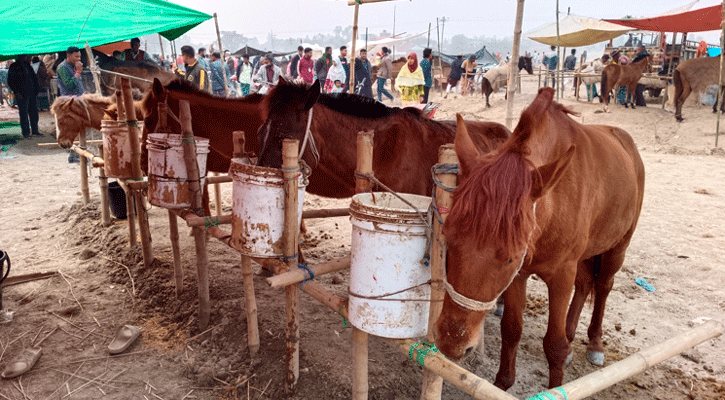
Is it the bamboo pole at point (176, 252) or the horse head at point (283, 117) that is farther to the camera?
the bamboo pole at point (176, 252)

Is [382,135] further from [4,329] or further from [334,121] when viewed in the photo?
[4,329]

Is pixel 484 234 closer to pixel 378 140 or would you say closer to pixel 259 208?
pixel 259 208

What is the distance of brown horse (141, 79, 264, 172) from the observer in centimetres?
440

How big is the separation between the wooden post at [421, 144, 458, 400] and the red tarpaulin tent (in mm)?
14357

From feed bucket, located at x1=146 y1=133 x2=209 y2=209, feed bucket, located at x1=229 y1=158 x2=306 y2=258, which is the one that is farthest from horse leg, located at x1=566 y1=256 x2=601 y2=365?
feed bucket, located at x1=146 y1=133 x2=209 y2=209

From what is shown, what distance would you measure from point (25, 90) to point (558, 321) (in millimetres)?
13268

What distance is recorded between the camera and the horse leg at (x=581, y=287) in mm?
3354

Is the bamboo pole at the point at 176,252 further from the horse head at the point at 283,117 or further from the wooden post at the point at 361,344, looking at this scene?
the wooden post at the point at 361,344

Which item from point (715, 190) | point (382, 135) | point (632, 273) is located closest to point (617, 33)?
point (715, 190)

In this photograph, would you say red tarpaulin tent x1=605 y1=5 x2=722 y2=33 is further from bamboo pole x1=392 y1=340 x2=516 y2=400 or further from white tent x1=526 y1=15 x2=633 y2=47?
bamboo pole x1=392 y1=340 x2=516 y2=400

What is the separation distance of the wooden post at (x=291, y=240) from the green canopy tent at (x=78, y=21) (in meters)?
4.76

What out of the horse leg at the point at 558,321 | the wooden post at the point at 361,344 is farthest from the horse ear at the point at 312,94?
the horse leg at the point at 558,321

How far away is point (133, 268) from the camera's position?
15.3 feet

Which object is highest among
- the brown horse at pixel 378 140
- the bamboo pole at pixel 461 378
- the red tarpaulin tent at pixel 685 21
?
the red tarpaulin tent at pixel 685 21
